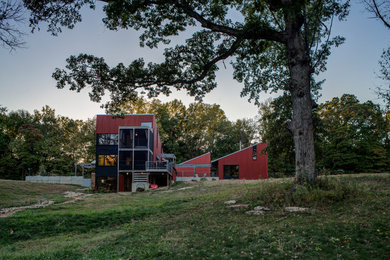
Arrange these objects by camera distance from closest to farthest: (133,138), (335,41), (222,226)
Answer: (222,226) → (335,41) → (133,138)

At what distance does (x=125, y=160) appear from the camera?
28125 millimetres

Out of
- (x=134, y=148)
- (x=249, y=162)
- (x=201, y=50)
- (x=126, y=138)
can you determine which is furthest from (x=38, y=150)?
(x=201, y=50)

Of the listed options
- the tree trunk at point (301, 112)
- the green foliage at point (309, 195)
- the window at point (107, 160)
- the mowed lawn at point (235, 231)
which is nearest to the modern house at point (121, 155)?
the window at point (107, 160)

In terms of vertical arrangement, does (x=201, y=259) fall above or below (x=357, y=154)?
below

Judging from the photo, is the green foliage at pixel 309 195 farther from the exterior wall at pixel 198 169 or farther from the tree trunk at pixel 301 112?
the exterior wall at pixel 198 169

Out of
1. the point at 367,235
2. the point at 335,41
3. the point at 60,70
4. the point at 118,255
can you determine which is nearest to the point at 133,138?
the point at 60,70

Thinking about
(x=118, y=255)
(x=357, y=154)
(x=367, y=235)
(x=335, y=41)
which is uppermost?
(x=335, y=41)

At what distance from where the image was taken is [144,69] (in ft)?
33.9

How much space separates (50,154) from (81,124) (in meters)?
9.66

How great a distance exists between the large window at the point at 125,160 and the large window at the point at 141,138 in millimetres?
1210

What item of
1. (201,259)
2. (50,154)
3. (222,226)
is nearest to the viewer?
(201,259)

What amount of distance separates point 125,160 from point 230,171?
16.2 m

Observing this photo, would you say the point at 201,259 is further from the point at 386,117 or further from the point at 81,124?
the point at 81,124

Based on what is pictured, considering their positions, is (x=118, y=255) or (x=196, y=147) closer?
(x=118, y=255)
